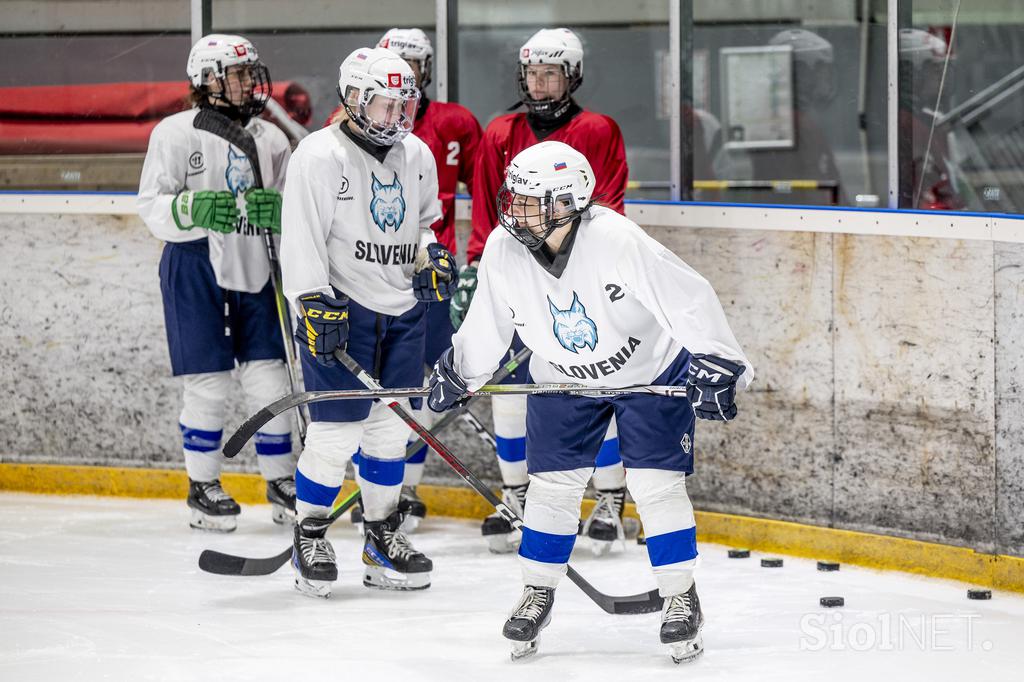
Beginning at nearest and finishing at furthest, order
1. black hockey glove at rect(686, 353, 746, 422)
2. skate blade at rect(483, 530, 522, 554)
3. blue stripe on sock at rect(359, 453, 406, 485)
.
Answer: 1. black hockey glove at rect(686, 353, 746, 422)
2. blue stripe on sock at rect(359, 453, 406, 485)
3. skate blade at rect(483, 530, 522, 554)

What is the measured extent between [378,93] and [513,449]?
42.9 inches

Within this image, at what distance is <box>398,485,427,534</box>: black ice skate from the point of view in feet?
13.5

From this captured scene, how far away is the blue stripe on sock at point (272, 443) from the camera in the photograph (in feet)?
13.8

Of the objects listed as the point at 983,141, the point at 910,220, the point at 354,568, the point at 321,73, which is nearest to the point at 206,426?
A: the point at 354,568

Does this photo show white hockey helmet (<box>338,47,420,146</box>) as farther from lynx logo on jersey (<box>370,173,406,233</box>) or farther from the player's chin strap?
the player's chin strap

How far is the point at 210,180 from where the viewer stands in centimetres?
404

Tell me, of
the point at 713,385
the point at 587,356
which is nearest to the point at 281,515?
the point at 587,356

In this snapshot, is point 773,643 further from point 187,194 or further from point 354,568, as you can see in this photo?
point 187,194

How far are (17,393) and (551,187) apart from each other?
265 cm

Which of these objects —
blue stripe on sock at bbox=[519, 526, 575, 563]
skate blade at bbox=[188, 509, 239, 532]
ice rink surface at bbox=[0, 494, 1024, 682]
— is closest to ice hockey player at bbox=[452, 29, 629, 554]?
ice rink surface at bbox=[0, 494, 1024, 682]

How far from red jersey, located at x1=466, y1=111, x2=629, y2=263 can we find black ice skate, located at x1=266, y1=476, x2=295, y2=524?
88 centimetres

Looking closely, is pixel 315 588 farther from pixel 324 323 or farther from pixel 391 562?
pixel 324 323

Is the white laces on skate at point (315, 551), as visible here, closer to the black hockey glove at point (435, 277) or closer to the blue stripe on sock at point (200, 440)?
the black hockey glove at point (435, 277)

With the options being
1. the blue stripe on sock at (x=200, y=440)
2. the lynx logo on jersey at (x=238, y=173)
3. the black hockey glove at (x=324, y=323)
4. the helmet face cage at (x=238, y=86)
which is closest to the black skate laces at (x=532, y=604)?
the black hockey glove at (x=324, y=323)
